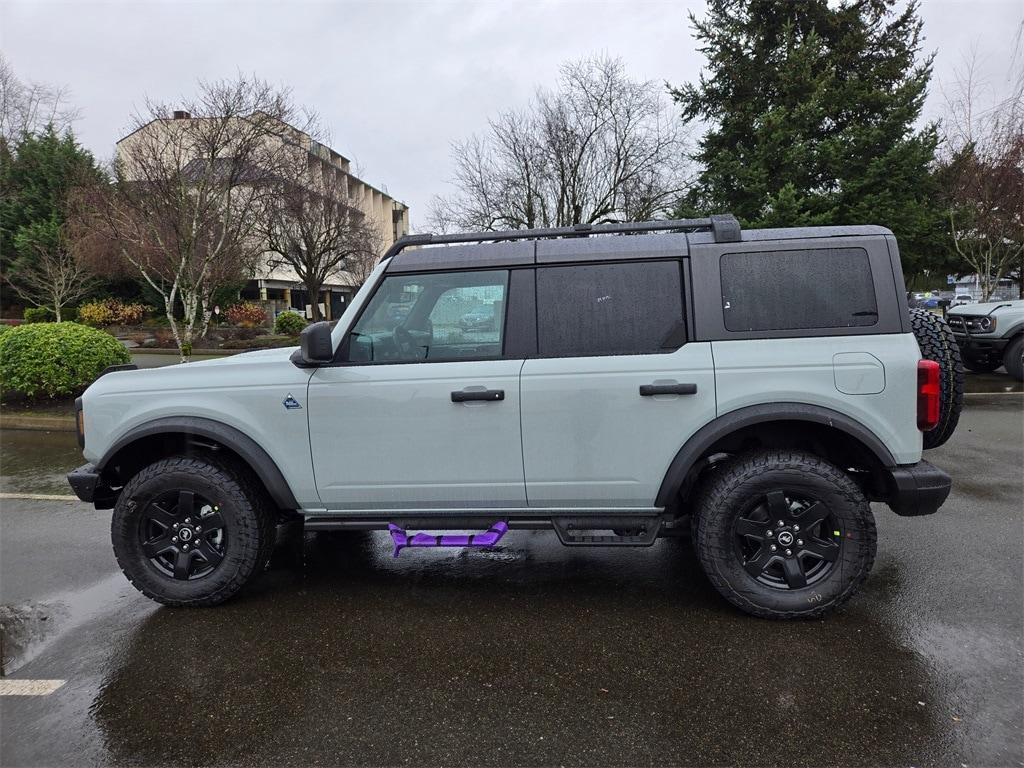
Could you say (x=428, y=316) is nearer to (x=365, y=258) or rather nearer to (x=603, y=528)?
(x=603, y=528)

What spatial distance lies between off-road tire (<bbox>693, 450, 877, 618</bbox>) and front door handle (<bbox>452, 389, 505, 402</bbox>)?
1207mm

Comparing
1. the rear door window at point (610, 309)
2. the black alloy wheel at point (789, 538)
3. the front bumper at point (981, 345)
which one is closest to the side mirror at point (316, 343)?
the rear door window at point (610, 309)

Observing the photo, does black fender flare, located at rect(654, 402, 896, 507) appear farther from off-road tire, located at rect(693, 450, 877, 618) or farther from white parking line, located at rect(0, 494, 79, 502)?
white parking line, located at rect(0, 494, 79, 502)

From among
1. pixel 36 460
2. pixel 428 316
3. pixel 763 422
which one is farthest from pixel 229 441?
pixel 36 460

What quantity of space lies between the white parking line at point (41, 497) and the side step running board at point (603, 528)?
481cm

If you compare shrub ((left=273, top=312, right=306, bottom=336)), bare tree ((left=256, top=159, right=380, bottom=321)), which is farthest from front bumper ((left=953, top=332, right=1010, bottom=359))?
shrub ((left=273, top=312, right=306, bottom=336))

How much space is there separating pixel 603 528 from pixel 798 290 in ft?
5.21

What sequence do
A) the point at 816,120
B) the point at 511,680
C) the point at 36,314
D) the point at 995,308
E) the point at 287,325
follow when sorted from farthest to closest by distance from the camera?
the point at 287,325
the point at 36,314
the point at 816,120
the point at 995,308
the point at 511,680

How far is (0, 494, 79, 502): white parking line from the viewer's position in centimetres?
571

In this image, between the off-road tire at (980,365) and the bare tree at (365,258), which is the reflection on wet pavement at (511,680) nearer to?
the off-road tire at (980,365)

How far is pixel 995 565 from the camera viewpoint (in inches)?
156

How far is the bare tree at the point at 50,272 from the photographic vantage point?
2394 centimetres

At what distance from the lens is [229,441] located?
135 inches

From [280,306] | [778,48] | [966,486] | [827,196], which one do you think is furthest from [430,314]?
[280,306]
